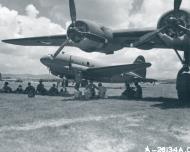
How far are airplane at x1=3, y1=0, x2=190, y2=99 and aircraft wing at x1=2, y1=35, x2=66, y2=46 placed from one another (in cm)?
8

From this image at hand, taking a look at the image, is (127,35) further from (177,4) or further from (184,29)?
(184,29)

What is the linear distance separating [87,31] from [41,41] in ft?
20.8

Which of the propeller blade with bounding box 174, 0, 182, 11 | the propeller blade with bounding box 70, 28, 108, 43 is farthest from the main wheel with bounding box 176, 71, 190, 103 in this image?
the propeller blade with bounding box 70, 28, 108, 43

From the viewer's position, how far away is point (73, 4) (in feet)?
57.6

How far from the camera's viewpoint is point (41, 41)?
21.4m

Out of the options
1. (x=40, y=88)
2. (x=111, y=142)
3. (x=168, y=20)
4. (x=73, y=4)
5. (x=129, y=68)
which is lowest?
(x=111, y=142)

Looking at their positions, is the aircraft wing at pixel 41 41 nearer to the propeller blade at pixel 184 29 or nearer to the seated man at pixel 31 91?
the seated man at pixel 31 91

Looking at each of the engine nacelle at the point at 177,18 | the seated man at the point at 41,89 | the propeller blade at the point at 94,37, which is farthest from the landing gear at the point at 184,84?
the seated man at the point at 41,89

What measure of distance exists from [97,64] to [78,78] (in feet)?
18.7

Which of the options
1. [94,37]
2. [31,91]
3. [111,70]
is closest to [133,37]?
[94,37]

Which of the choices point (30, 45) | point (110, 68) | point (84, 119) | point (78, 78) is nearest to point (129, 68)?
point (110, 68)

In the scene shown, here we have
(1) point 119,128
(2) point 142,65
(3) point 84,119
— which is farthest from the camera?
(2) point 142,65

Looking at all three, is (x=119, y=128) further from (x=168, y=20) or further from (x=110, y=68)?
(x=110, y=68)

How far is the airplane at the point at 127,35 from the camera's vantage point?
14086mm
